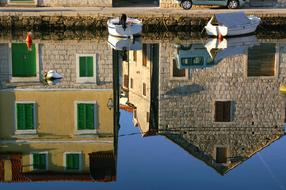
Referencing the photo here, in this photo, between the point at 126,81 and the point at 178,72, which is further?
the point at 126,81

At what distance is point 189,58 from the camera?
26.9 meters

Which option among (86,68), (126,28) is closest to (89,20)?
(126,28)

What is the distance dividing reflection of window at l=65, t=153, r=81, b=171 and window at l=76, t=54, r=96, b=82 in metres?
8.75

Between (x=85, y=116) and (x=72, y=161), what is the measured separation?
351 cm

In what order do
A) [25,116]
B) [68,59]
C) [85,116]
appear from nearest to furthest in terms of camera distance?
[85,116] < [25,116] < [68,59]

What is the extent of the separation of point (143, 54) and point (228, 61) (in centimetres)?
376

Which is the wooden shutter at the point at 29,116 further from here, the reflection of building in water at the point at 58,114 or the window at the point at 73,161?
the window at the point at 73,161

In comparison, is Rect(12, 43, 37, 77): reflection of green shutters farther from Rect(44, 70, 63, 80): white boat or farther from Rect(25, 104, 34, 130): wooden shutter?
Rect(25, 104, 34, 130): wooden shutter

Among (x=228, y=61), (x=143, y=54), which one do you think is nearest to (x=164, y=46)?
(x=143, y=54)

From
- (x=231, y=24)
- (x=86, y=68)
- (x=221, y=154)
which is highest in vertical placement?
(x=231, y=24)

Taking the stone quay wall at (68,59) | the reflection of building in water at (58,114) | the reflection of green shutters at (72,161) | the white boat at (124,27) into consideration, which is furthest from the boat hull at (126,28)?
the reflection of green shutters at (72,161)

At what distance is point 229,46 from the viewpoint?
29656mm

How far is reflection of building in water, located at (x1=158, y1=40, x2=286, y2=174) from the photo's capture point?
16.8 m

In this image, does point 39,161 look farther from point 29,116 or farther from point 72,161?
point 29,116
